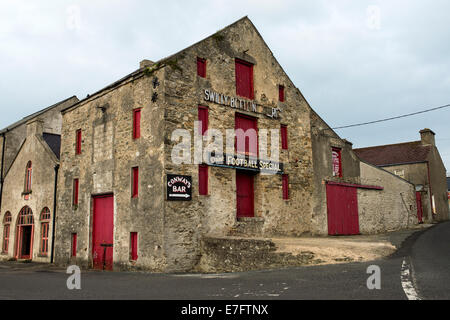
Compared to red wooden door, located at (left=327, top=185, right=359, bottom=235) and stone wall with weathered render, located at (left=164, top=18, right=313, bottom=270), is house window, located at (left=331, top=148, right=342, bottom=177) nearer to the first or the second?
red wooden door, located at (left=327, top=185, right=359, bottom=235)

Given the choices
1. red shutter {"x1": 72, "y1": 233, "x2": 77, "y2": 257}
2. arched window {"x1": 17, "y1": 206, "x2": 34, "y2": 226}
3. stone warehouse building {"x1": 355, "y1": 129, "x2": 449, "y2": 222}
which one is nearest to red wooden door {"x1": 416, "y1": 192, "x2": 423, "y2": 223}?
stone warehouse building {"x1": 355, "y1": 129, "x2": 449, "y2": 222}

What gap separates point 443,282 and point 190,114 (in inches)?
367

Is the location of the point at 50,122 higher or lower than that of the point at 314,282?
higher

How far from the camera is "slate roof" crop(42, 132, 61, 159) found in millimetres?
21003

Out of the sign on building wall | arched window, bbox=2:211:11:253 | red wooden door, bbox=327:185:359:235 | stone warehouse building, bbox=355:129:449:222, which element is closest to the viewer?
the sign on building wall

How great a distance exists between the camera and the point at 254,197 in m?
15.7

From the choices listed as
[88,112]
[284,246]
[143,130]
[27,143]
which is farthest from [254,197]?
[27,143]

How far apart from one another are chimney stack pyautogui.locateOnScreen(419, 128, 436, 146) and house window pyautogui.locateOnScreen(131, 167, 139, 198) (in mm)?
30495

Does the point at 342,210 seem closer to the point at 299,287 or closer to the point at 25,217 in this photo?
the point at 299,287

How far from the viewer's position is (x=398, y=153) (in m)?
36.8

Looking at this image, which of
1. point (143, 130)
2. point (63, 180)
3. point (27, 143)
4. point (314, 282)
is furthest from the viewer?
point (27, 143)

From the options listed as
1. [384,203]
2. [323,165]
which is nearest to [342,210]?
[323,165]

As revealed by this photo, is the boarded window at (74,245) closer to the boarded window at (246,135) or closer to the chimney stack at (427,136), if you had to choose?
the boarded window at (246,135)

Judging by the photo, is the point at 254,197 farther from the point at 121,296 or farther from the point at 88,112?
the point at 121,296
